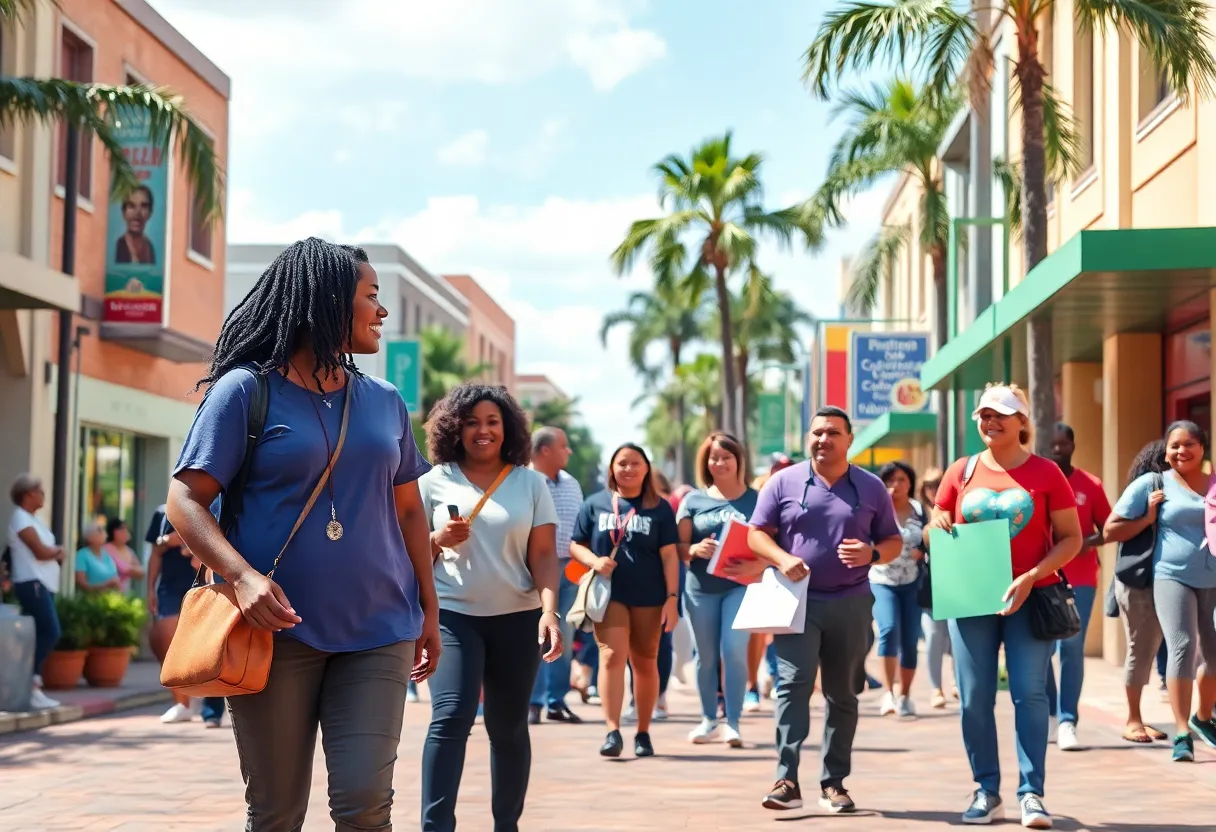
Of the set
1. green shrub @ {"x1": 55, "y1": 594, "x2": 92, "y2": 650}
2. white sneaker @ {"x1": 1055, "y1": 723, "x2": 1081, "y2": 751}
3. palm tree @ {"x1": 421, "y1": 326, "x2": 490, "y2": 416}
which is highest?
palm tree @ {"x1": 421, "y1": 326, "x2": 490, "y2": 416}

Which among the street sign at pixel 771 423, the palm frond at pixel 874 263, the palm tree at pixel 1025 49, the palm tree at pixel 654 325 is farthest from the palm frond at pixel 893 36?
the palm tree at pixel 654 325

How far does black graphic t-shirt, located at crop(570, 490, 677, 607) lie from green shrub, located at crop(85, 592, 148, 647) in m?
6.63

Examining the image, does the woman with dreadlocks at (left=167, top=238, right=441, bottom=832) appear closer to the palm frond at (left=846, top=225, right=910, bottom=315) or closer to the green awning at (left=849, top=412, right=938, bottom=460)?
the green awning at (left=849, top=412, right=938, bottom=460)

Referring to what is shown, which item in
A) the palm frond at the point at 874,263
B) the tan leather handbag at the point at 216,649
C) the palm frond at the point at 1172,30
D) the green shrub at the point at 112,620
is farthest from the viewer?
the palm frond at the point at 874,263

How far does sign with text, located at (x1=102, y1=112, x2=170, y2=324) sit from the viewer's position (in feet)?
71.1

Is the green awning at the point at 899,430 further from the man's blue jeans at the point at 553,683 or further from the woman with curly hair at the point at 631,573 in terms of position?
the woman with curly hair at the point at 631,573

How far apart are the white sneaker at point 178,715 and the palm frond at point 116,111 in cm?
498

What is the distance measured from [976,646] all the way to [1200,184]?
29.3 feet

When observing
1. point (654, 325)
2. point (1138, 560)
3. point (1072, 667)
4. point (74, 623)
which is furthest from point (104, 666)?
point (654, 325)

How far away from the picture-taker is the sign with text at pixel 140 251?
71.1 ft

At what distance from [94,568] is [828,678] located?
1166 centimetres

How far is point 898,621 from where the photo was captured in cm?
1350

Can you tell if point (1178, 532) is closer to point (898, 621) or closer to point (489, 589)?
point (898, 621)

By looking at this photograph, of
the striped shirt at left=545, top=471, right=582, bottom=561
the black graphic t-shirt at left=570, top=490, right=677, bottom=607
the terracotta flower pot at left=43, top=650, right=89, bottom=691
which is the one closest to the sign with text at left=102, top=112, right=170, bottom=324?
the terracotta flower pot at left=43, top=650, right=89, bottom=691
